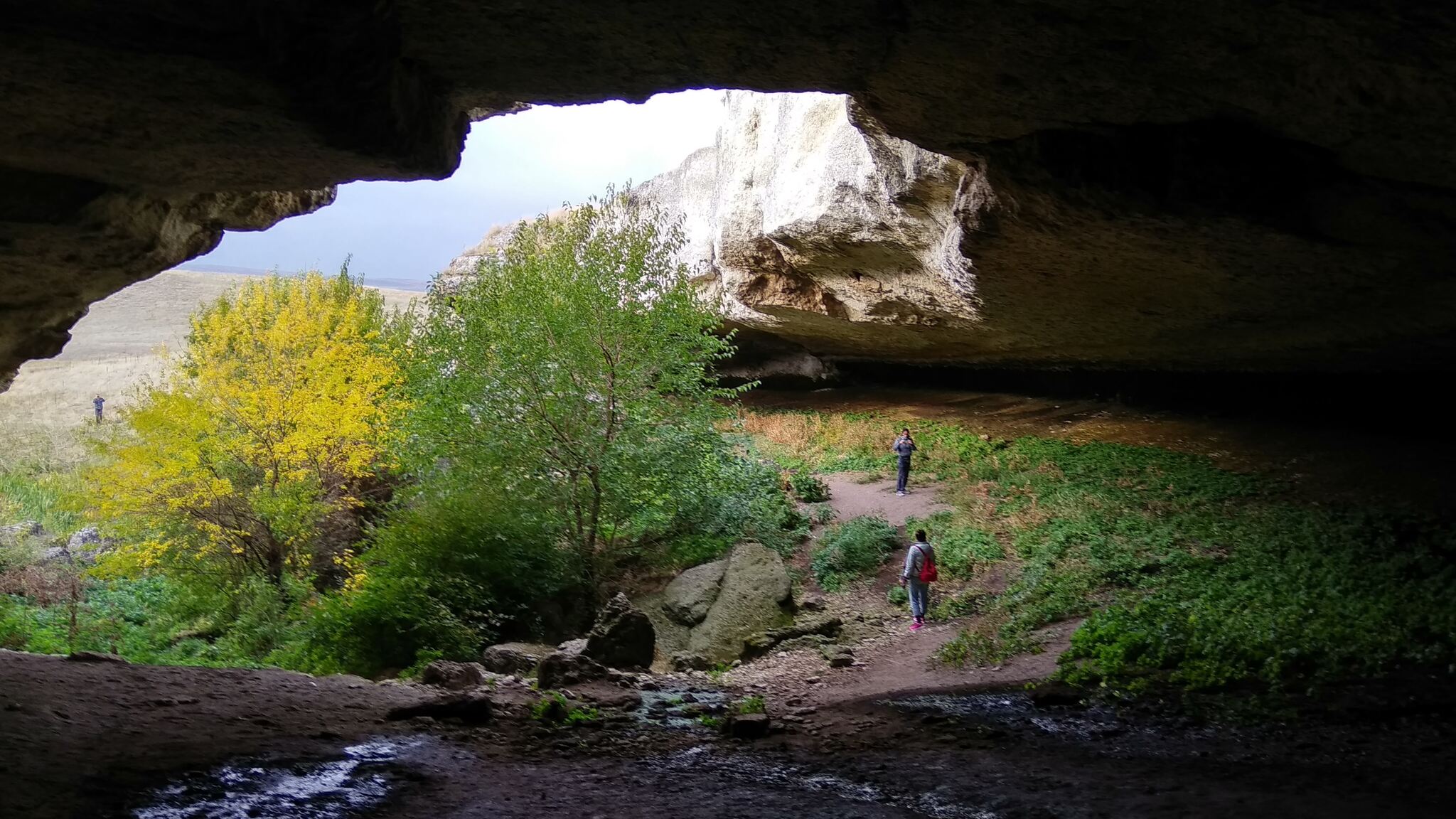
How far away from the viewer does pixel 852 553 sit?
1580cm

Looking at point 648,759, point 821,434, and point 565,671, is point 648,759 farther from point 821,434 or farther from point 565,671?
point 821,434

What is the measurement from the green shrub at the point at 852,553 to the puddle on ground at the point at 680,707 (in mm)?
5838

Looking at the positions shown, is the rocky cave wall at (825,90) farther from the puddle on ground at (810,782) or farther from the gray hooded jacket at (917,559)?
the puddle on ground at (810,782)

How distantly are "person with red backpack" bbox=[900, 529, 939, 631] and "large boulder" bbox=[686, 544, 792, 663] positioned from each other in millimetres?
1889

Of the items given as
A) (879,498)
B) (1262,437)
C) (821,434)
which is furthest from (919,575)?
(821,434)

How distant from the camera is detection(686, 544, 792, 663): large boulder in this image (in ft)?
41.4

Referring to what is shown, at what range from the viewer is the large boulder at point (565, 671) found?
372 inches

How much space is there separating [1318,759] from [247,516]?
17.9 meters

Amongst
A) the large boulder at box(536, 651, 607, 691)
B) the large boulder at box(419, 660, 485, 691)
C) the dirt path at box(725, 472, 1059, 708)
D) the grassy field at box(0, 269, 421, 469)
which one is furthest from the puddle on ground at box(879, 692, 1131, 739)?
the grassy field at box(0, 269, 421, 469)

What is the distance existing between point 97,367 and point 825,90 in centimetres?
5760

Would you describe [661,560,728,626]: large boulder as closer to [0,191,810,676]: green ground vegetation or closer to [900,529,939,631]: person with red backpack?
[0,191,810,676]: green ground vegetation

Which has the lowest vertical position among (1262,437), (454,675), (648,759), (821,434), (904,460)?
(454,675)

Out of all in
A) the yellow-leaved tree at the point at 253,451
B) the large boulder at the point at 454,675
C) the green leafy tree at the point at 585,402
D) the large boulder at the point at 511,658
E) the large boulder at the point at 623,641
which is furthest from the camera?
the yellow-leaved tree at the point at 253,451

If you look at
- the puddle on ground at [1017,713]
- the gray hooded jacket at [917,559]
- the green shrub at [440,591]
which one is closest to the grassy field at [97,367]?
the green shrub at [440,591]
